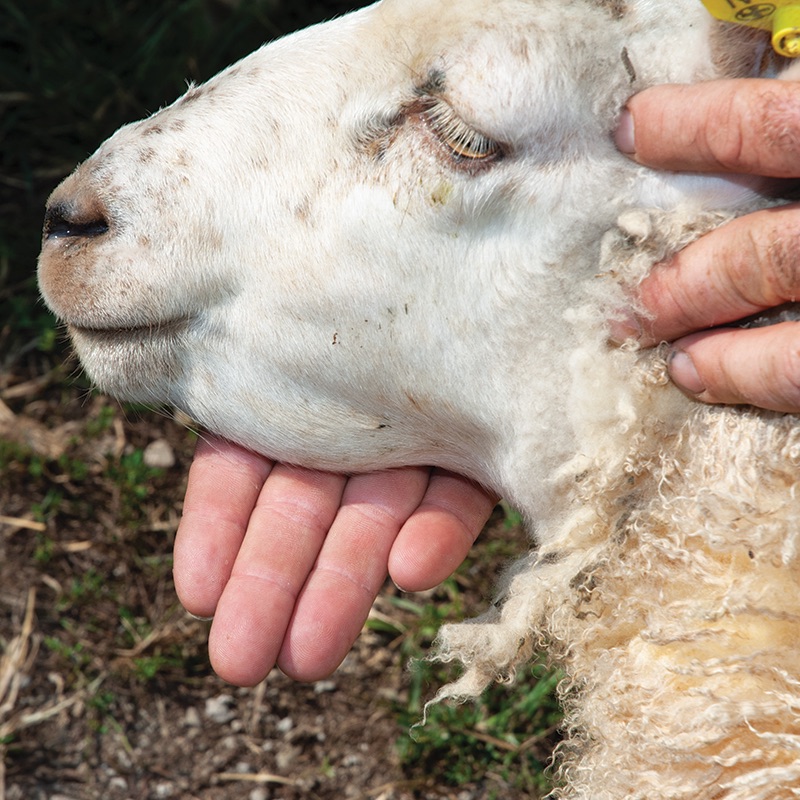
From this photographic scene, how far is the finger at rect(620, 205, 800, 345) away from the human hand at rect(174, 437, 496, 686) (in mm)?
672

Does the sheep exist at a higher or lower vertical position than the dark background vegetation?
higher

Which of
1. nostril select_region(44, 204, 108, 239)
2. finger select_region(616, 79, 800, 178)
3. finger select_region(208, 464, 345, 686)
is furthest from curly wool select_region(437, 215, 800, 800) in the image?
nostril select_region(44, 204, 108, 239)

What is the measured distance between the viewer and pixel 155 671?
3.07 metres

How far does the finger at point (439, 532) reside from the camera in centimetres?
216

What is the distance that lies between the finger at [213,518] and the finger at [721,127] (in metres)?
1.09

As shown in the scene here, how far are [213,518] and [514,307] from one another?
33.1 inches

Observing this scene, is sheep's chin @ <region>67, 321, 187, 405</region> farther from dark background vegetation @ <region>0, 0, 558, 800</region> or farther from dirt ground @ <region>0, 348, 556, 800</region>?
dirt ground @ <region>0, 348, 556, 800</region>

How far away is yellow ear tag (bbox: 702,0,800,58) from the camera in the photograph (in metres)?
1.64

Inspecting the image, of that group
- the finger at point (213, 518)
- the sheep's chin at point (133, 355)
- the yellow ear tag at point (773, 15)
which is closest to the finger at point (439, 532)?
the finger at point (213, 518)

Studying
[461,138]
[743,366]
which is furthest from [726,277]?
[461,138]

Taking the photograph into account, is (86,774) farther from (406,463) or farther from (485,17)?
(485,17)

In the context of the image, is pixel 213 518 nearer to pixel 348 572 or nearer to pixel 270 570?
pixel 270 570

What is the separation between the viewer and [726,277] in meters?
1.68

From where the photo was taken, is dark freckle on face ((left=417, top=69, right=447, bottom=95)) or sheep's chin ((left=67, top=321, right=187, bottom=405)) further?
sheep's chin ((left=67, top=321, right=187, bottom=405))
